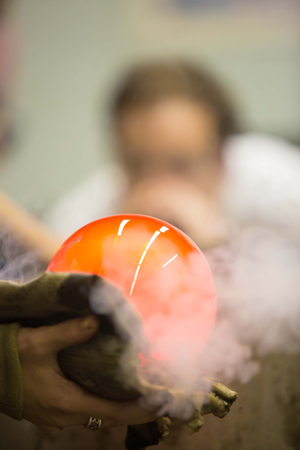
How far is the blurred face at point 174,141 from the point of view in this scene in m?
0.68

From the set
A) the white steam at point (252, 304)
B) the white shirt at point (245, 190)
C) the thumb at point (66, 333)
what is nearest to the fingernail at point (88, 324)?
the thumb at point (66, 333)

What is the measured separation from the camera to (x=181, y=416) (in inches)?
11.2

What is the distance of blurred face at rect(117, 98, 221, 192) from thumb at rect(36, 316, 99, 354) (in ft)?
1.65

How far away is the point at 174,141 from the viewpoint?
2.29ft

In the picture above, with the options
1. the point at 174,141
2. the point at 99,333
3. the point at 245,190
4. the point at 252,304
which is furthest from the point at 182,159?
the point at 99,333

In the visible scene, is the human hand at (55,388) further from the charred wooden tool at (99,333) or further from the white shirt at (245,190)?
the white shirt at (245,190)

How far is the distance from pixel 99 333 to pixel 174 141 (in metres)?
0.53

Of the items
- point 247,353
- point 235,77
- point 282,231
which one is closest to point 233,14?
point 235,77

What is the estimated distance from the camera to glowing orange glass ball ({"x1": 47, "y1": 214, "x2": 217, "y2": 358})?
259mm

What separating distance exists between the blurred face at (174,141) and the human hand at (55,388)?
502 mm

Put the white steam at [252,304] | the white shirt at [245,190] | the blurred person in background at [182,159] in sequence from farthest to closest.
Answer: the blurred person in background at [182,159] → the white shirt at [245,190] → the white steam at [252,304]

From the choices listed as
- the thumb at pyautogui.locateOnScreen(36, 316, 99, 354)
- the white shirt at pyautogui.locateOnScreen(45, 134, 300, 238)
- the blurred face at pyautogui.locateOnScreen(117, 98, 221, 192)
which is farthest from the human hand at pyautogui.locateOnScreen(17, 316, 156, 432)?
the blurred face at pyautogui.locateOnScreen(117, 98, 221, 192)

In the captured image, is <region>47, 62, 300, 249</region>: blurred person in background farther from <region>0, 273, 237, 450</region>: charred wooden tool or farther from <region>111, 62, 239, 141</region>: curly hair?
<region>0, 273, 237, 450</region>: charred wooden tool

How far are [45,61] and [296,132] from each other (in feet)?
2.09
